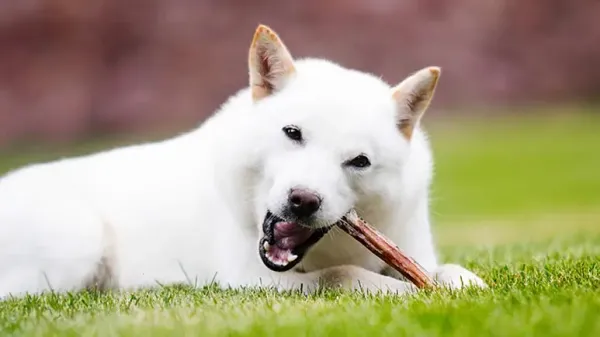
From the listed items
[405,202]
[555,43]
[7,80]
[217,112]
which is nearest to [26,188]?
[217,112]

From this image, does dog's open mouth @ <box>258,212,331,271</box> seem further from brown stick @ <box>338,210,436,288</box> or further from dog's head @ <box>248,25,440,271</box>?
brown stick @ <box>338,210,436,288</box>

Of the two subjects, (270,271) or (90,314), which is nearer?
(90,314)

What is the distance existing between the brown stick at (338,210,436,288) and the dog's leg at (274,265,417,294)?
53 millimetres

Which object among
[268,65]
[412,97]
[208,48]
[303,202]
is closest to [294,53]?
[208,48]

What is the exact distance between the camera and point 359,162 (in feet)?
13.1

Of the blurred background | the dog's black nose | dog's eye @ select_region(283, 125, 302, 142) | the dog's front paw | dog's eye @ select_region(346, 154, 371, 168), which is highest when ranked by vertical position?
the blurred background

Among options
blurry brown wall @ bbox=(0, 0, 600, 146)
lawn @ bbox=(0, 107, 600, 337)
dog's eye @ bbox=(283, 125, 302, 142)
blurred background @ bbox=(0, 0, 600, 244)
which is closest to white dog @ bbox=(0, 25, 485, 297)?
dog's eye @ bbox=(283, 125, 302, 142)

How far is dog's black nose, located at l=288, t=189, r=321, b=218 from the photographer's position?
3.75 meters

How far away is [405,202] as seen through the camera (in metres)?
4.25

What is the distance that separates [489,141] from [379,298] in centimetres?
2172

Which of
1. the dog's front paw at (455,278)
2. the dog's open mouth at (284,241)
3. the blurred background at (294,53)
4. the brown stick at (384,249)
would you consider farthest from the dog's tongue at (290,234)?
the blurred background at (294,53)

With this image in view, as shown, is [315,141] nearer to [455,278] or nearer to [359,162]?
[359,162]

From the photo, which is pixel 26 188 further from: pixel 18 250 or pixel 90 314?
pixel 90 314

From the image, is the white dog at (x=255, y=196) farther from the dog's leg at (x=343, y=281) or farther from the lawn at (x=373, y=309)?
the lawn at (x=373, y=309)
